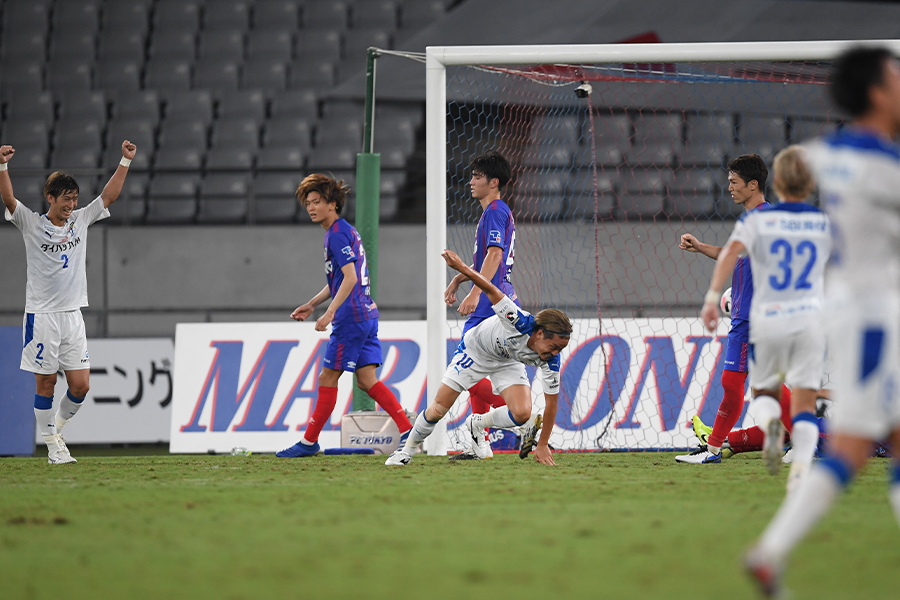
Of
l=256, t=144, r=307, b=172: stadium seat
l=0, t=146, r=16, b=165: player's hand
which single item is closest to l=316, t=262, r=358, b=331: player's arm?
l=0, t=146, r=16, b=165: player's hand

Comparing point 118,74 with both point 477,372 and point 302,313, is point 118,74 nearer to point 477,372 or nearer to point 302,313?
point 302,313

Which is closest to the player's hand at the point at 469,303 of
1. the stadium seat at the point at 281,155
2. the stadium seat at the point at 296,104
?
the stadium seat at the point at 281,155

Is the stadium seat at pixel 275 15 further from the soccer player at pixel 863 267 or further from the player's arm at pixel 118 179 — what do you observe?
the soccer player at pixel 863 267

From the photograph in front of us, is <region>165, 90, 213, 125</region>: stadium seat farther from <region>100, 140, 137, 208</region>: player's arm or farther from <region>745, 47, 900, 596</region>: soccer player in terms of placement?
<region>745, 47, 900, 596</region>: soccer player

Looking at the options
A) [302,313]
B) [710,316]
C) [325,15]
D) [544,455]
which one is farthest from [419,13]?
[710,316]

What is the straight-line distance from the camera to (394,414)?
24.8 feet

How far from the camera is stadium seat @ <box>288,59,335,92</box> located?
16016 mm

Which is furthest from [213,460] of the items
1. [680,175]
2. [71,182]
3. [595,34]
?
[595,34]

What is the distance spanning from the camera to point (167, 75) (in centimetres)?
1638

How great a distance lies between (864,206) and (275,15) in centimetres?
1565

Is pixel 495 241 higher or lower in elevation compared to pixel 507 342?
higher

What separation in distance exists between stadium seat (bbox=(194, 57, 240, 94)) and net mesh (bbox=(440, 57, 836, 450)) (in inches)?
194

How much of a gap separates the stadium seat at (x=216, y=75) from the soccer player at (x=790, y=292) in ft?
42.7

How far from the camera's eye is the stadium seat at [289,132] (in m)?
14.5
